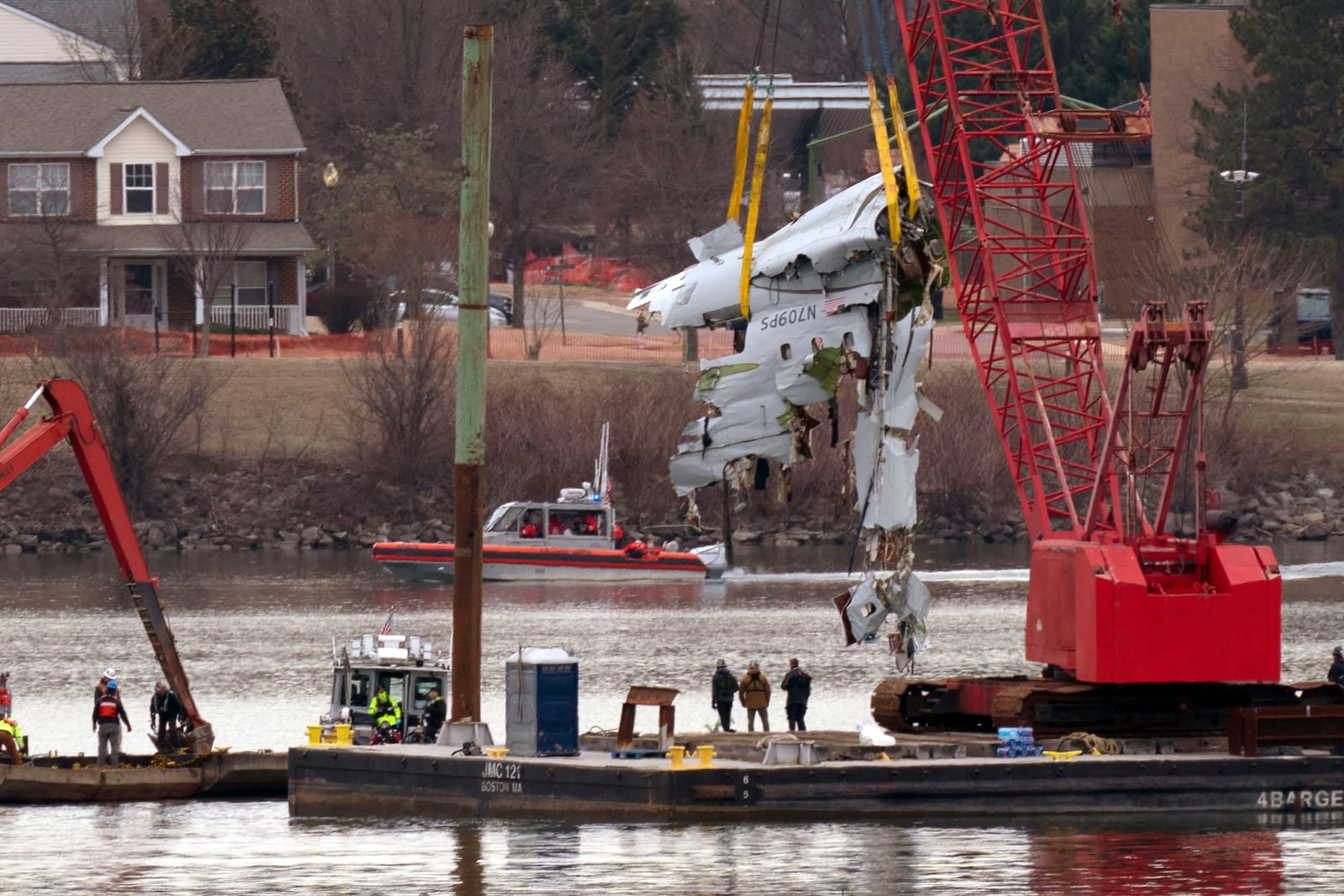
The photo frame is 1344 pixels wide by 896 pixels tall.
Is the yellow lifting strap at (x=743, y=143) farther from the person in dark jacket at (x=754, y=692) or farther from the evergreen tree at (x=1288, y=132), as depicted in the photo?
the evergreen tree at (x=1288, y=132)

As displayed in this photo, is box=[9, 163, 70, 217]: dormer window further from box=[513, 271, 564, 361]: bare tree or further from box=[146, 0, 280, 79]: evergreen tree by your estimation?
box=[513, 271, 564, 361]: bare tree

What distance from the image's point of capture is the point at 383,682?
3184 centimetres

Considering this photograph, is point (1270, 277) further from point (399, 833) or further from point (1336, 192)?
point (399, 833)

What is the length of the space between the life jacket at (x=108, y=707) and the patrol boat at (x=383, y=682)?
107 inches

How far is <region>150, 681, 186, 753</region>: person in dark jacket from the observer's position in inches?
1268

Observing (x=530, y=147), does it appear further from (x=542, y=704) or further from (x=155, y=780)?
(x=542, y=704)

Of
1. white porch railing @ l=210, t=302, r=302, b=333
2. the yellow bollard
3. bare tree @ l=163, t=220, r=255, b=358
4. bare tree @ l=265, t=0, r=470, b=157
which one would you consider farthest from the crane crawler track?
bare tree @ l=265, t=0, r=470, b=157

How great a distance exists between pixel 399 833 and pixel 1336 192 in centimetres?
6485

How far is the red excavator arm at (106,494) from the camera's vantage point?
3145 centimetres

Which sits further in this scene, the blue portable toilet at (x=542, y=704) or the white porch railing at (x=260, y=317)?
the white porch railing at (x=260, y=317)

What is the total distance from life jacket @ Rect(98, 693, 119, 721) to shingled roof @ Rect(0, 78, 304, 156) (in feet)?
180

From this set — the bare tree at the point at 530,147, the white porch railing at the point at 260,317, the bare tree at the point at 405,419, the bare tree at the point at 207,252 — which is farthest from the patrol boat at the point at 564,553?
the bare tree at the point at 530,147

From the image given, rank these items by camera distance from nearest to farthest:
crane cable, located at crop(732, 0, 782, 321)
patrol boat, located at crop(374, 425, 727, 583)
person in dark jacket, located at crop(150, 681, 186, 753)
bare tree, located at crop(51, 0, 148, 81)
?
crane cable, located at crop(732, 0, 782, 321) < person in dark jacket, located at crop(150, 681, 186, 753) < patrol boat, located at crop(374, 425, 727, 583) < bare tree, located at crop(51, 0, 148, 81)

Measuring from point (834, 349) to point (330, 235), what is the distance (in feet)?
219
